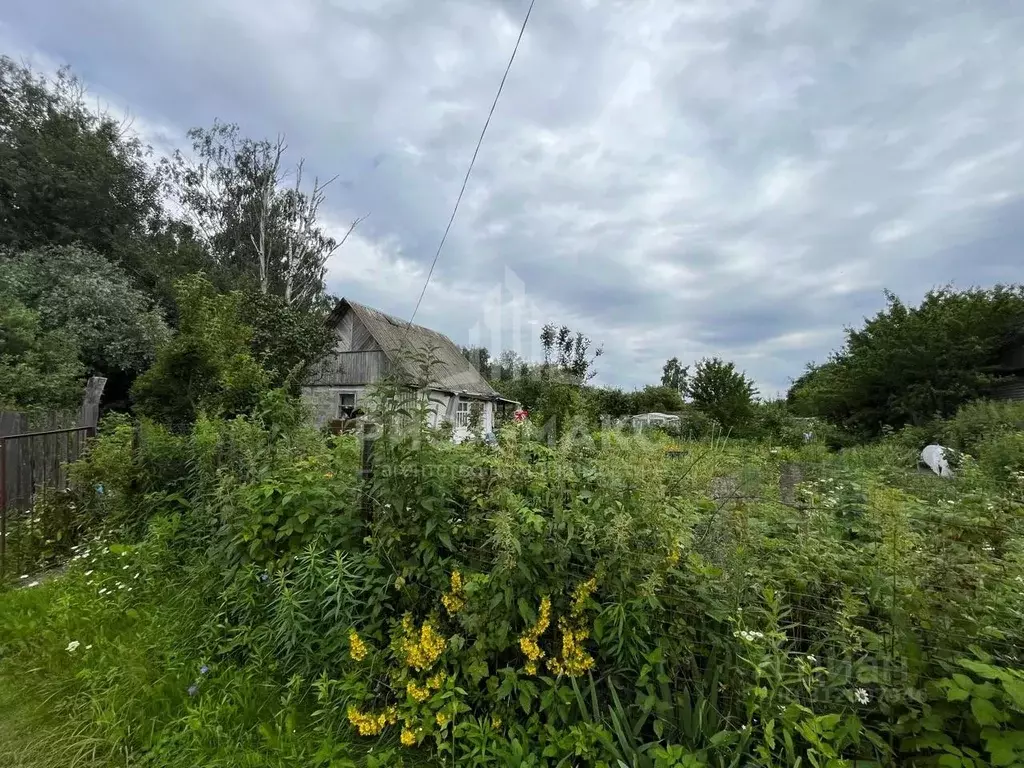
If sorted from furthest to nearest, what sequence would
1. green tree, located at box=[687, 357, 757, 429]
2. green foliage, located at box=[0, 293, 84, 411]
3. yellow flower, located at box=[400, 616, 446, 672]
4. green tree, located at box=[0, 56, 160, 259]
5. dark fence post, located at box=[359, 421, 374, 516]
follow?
green tree, located at box=[687, 357, 757, 429] < green tree, located at box=[0, 56, 160, 259] < green foliage, located at box=[0, 293, 84, 411] < dark fence post, located at box=[359, 421, 374, 516] < yellow flower, located at box=[400, 616, 446, 672]

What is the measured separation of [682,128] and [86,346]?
1320cm

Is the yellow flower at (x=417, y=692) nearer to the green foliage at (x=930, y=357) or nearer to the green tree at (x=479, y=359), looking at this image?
the green foliage at (x=930, y=357)

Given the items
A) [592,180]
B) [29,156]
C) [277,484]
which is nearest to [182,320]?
[277,484]

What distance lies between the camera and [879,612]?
61.1 inches

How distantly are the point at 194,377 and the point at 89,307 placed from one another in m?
8.07

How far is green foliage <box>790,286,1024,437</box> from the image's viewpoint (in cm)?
1076

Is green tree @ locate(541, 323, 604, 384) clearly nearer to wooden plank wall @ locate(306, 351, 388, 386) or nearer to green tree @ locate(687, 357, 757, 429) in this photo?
green tree @ locate(687, 357, 757, 429)

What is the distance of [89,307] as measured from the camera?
10.2 m

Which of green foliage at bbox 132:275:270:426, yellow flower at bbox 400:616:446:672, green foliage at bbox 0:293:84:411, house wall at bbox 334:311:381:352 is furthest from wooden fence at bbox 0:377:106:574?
house wall at bbox 334:311:381:352

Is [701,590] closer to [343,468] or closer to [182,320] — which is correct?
[343,468]

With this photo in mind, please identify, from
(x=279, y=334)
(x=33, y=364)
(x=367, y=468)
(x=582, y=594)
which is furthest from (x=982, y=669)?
(x=279, y=334)

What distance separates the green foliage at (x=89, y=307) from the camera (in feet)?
32.6

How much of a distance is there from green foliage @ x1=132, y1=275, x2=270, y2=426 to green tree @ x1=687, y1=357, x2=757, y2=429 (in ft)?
42.8

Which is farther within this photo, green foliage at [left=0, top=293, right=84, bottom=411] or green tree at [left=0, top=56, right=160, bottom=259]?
green tree at [left=0, top=56, right=160, bottom=259]
